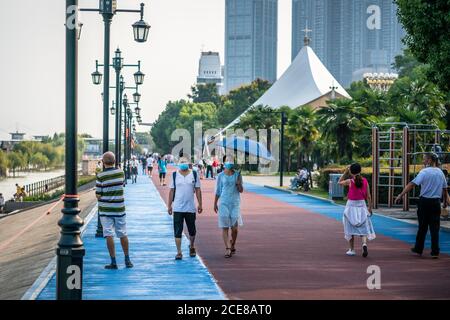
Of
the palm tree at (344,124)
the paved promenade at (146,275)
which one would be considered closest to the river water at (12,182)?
the palm tree at (344,124)

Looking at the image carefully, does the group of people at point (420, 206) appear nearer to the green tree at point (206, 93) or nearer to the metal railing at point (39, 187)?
the metal railing at point (39, 187)

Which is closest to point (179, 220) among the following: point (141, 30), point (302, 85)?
point (141, 30)

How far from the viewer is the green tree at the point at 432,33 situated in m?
18.8

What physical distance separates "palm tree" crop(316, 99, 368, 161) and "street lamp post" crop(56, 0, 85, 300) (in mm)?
31305

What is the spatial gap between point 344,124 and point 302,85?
49.2 meters

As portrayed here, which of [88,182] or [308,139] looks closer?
[308,139]

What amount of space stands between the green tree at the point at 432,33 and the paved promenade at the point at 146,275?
24.1ft

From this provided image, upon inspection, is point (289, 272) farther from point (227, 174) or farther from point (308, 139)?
point (308, 139)

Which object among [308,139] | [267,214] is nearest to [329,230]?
[267,214]

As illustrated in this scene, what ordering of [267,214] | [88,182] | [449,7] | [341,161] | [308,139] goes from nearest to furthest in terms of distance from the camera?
[449,7] → [267,214] → [341,161] → [308,139] → [88,182]

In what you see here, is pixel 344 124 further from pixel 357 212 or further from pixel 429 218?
pixel 429 218

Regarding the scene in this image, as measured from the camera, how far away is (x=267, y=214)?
2450 cm

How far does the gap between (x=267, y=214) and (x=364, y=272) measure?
1236cm
